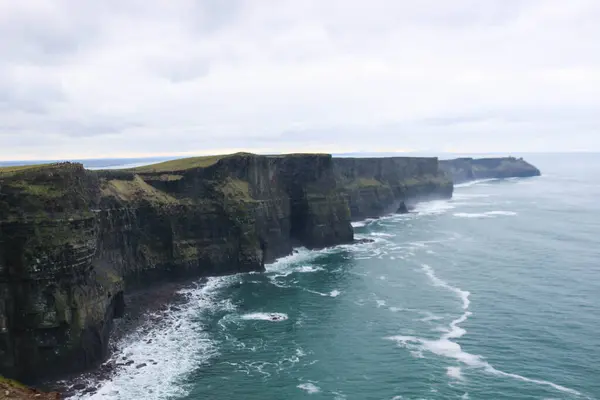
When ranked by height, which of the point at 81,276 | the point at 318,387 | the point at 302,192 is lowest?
the point at 318,387

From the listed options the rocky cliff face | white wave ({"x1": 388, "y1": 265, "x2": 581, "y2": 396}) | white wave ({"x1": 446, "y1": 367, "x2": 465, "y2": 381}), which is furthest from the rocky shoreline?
the rocky cliff face

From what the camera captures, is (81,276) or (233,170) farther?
(233,170)

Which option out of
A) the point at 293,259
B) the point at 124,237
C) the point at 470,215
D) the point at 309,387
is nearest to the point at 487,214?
the point at 470,215

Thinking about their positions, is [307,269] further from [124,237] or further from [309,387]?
[309,387]

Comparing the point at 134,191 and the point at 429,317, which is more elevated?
the point at 134,191

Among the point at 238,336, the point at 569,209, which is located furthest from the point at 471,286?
the point at 569,209

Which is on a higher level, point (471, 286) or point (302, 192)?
point (302, 192)

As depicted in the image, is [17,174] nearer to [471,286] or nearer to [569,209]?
[471,286]

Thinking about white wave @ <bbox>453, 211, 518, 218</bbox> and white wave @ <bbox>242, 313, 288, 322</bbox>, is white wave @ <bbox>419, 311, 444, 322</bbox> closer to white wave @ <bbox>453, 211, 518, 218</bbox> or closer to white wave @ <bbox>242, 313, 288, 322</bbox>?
white wave @ <bbox>242, 313, 288, 322</bbox>
